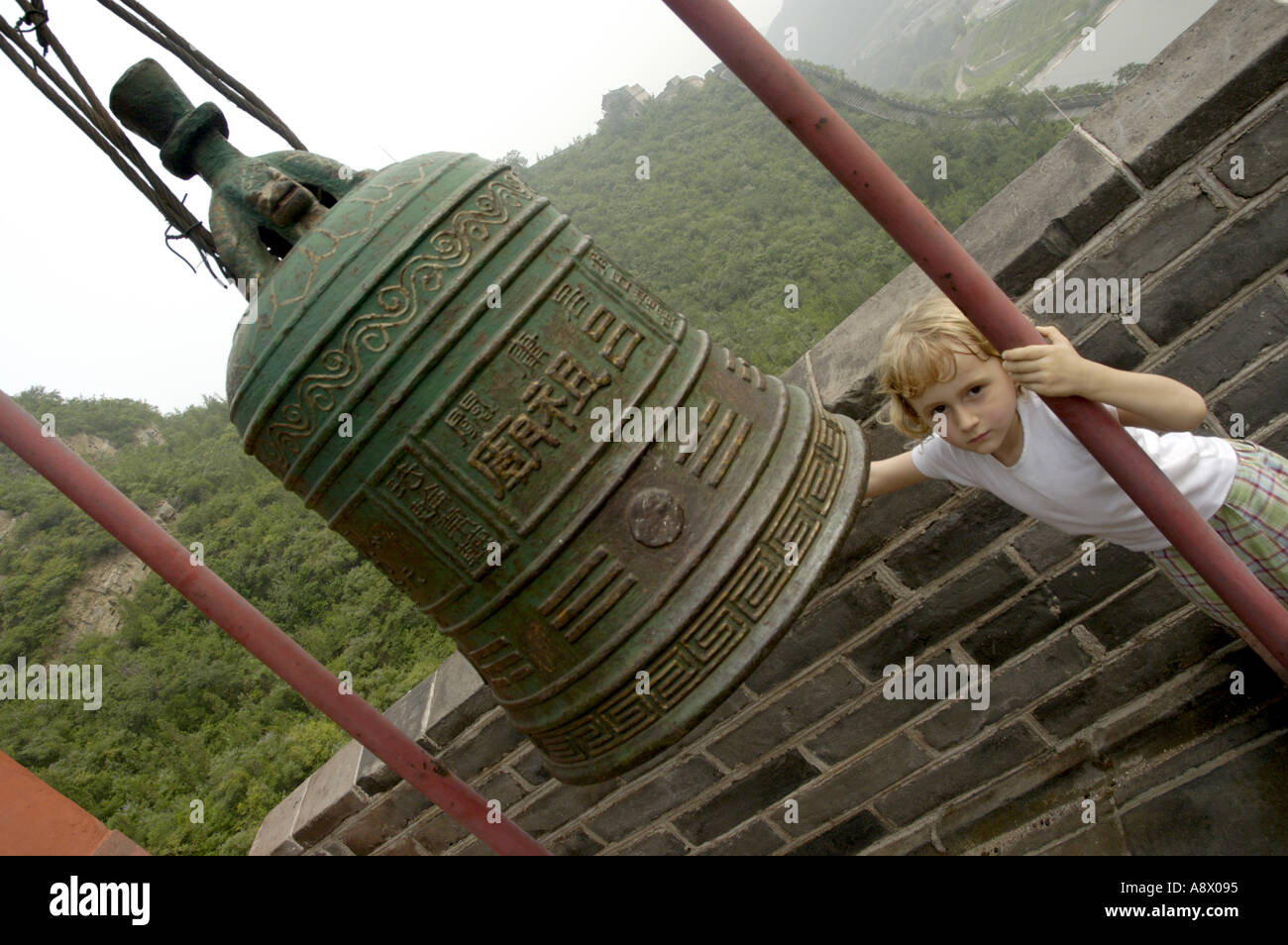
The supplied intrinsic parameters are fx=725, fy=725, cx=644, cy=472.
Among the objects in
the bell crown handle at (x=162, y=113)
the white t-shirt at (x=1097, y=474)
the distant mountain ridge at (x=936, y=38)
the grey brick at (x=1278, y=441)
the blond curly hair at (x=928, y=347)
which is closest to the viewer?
the bell crown handle at (x=162, y=113)

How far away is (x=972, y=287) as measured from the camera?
1.11 m

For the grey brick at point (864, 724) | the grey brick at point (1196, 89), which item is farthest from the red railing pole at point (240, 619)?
the grey brick at point (1196, 89)

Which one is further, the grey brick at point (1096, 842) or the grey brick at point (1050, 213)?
the grey brick at point (1096, 842)

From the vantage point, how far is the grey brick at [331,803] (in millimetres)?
2627

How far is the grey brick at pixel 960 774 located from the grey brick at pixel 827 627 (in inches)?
23.4

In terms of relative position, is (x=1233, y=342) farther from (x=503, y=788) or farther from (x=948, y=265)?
(x=503, y=788)

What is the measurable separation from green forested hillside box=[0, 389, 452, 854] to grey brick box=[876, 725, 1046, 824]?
2837 millimetres

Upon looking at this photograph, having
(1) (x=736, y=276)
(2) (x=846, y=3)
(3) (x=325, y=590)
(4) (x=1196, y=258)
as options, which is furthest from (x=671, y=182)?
(2) (x=846, y=3)

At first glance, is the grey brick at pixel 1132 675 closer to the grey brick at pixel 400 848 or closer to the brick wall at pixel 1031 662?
the brick wall at pixel 1031 662

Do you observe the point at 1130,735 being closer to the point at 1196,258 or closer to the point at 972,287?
the point at 1196,258

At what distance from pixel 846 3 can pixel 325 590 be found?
87.6 m

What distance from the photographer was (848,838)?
2594mm

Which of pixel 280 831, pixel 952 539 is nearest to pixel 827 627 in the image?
pixel 952 539

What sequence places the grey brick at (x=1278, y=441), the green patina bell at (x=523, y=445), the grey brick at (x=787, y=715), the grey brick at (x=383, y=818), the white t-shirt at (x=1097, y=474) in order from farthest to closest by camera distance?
1. the grey brick at (x=383, y=818)
2. the grey brick at (x=787, y=715)
3. the grey brick at (x=1278, y=441)
4. the white t-shirt at (x=1097, y=474)
5. the green patina bell at (x=523, y=445)
